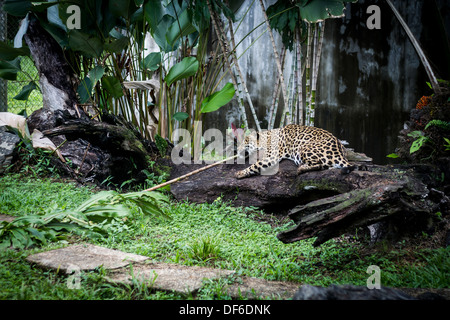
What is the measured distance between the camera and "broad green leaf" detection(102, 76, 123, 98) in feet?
18.0

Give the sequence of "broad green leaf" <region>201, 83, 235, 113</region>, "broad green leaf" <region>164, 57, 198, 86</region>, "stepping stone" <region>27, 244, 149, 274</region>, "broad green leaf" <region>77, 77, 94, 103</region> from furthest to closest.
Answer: "broad green leaf" <region>77, 77, 94, 103</region>, "broad green leaf" <region>201, 83, 235, 113</region>, "broad green leaf" <region>164, 57, 198, 86</region>, "stepping stone" <region>27, 244, 149, 274</region>

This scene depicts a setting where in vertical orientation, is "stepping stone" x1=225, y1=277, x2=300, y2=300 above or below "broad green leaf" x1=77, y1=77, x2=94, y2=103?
below

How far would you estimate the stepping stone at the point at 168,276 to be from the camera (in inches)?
85.6

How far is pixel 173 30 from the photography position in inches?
235

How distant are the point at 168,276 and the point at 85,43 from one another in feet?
13.8

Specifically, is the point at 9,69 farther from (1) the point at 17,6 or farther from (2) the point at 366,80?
(2) the point at 366,80

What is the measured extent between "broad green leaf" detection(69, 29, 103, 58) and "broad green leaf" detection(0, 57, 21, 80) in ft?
4.75

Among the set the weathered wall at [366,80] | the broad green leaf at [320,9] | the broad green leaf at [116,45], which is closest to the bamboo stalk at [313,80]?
the broad green leaf at [320,9]

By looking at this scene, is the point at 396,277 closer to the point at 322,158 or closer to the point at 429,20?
the point at 322,158

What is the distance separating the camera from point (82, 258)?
2.57m

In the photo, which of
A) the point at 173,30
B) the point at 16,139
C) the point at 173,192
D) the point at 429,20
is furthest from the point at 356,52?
the point at 16,139

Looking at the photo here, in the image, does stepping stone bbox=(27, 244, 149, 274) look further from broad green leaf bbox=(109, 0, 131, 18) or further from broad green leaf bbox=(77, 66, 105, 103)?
broad green leaf bbox=(109, 0, 131, 18)

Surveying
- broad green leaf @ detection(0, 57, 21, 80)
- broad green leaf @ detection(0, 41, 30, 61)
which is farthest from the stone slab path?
broad green leaf @ detection(0, 57, 21, 80)

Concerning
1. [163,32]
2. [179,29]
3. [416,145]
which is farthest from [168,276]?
[163,32]
